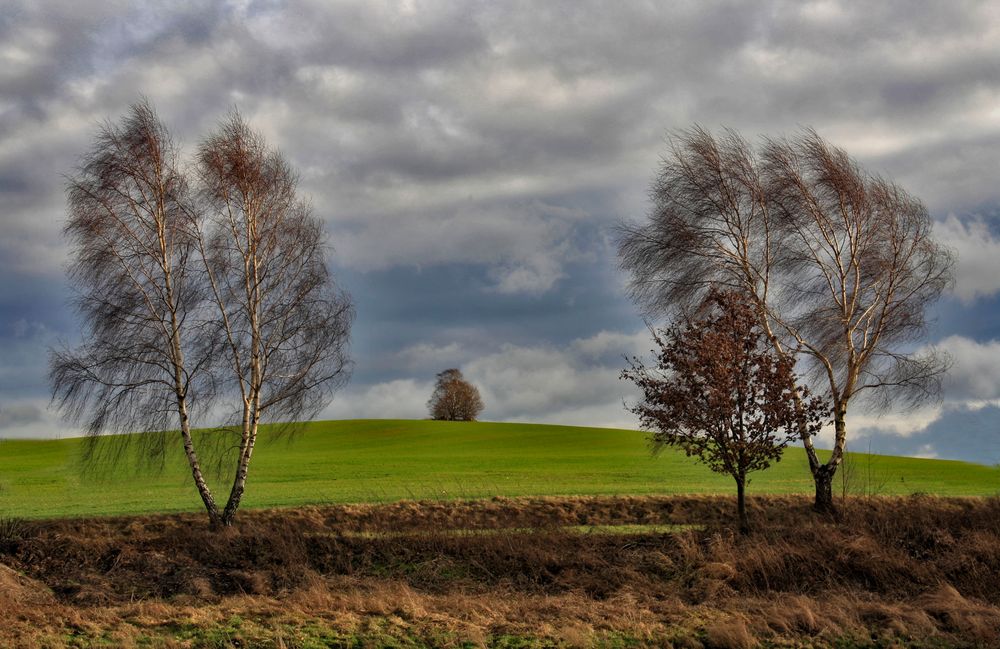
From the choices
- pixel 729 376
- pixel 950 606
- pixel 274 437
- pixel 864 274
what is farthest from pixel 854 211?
pixel 274 437

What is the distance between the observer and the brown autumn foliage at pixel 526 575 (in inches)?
602

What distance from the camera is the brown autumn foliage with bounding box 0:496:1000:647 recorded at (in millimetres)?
15289

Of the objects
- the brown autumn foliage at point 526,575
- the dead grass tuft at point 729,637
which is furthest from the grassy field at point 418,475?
the dead grass tuft at point 729,637

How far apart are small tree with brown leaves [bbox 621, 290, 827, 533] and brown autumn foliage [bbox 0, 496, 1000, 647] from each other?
2.28 meters

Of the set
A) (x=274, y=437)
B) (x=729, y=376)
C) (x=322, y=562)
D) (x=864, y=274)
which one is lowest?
(x=322, y=562)

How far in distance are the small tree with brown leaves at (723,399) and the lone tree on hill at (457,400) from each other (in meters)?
69.9

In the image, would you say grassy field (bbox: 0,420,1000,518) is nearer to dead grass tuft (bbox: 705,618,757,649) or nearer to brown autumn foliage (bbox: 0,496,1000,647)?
brown autumn foliage (bbox: 0,496,1000,647)

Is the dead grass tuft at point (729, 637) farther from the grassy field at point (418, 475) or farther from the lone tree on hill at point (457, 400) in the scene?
the lone tree on hill at point (457, 400)

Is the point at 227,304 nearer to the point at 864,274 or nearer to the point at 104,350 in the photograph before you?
the point at 104,350

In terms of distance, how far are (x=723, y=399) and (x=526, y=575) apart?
7.43 metres

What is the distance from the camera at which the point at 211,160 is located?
28.2 m

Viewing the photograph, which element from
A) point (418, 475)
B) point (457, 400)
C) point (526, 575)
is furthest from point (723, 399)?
point (457, 400)

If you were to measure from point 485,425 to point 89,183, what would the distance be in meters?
59.3

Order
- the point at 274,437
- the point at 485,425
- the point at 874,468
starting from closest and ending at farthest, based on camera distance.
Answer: the point at 274,437, the point at 874,468, the point at 485,425
